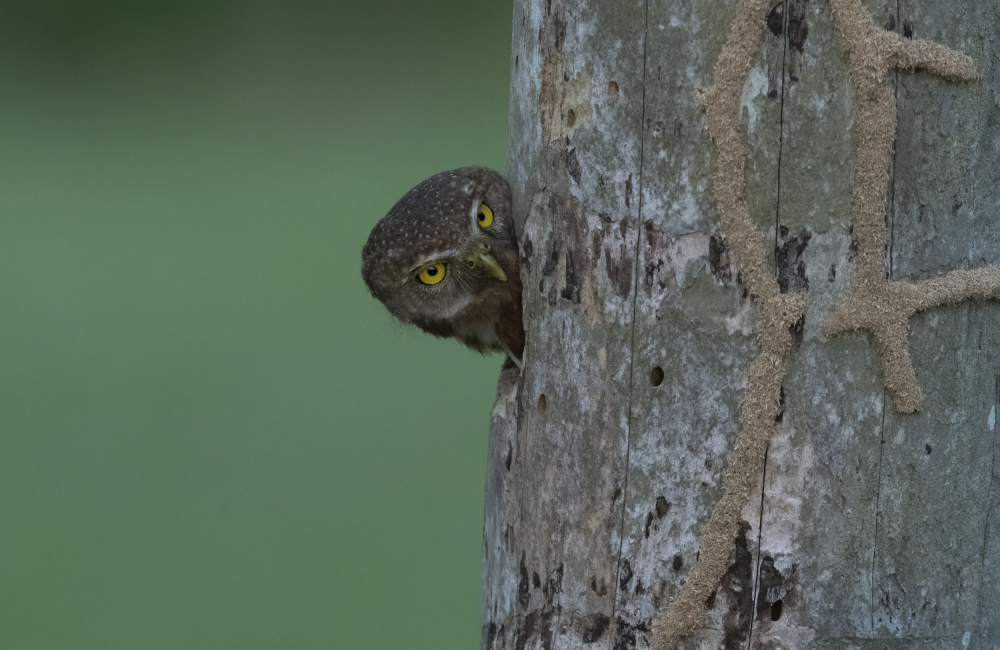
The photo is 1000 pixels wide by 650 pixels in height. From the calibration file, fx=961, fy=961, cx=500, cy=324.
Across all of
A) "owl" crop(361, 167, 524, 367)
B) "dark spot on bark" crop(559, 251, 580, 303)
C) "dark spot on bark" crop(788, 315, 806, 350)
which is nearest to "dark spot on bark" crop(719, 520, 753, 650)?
"dark spot on bark" crop(788, 315, 806, 350)

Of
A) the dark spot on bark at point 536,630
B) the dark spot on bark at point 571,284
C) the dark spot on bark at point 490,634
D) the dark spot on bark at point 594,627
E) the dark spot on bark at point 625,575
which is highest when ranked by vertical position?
the dark spot on bark at point 571,284

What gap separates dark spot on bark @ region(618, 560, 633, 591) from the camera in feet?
4.17

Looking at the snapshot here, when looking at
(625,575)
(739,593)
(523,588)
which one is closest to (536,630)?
(523,588)

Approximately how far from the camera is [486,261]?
6.01ft

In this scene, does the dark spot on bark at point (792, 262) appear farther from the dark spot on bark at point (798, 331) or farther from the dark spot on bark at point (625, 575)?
the dark spot on bark at point (625, 575)

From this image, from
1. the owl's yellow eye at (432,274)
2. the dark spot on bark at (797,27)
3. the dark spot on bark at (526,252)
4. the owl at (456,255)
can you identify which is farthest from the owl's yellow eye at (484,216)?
the dark spot on bark at (797,27)

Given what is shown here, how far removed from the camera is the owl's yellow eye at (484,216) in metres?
1.84

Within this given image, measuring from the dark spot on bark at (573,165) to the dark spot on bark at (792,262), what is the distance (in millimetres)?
287

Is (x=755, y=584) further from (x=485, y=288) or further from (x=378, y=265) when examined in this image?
(x=378, y=265)

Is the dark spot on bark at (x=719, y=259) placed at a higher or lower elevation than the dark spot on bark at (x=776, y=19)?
lower

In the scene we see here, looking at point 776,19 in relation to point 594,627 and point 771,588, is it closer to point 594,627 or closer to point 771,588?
point 771,588

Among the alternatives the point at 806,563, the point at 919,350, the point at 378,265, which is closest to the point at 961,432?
the point at 919,350

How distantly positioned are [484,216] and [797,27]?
818 millimetres

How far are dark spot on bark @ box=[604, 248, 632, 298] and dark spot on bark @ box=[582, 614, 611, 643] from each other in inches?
17.2
